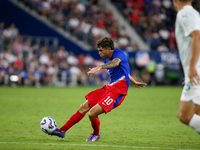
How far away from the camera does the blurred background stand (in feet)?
78.4

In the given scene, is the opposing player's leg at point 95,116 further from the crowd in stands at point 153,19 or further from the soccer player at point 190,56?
the crowd in stands at point 153,19

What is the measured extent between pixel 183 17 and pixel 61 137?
11.4ft

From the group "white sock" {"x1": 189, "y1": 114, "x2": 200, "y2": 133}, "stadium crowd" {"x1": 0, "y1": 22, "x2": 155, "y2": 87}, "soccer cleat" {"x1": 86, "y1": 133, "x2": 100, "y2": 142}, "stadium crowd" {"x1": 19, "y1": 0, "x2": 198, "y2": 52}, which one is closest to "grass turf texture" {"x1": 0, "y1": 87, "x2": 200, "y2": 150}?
"soccer cleat" {"x1": 86, "y1": 133, "x2": 100, "y2": 142}

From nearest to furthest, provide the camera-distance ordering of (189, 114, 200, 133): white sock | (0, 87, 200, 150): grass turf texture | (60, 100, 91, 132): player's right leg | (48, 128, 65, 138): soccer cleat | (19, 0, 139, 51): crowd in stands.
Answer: (189, 114, 200, 133): white sock < (0, 87, 200, 150): grass turf texture < (48, 128, 65, 138): soccer cleat < (60, 100, 91, 132): player's right leg < (19, 0, 139, 51): crowd in stands

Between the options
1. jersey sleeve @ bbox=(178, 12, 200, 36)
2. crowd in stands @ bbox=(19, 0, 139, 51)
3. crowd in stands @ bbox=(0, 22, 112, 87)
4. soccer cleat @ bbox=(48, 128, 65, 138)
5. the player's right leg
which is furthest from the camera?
crowd in stands @ bbox=(19, 0, 139, 51)

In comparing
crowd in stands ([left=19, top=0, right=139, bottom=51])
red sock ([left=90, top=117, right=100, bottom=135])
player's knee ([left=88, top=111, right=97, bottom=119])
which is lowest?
red sock ([left=90, top=117, right=100, bottom=135])

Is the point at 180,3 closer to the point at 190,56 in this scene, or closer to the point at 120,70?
the point at 190,56

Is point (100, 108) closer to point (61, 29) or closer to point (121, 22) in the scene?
point (61, 29)

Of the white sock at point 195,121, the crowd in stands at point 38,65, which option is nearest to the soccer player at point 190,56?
the white sock at point 195,121

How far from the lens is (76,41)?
2833 centimetres

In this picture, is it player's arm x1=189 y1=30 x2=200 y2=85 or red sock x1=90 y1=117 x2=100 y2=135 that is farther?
red sock x1=90 y1=117 x2=100 y2=135

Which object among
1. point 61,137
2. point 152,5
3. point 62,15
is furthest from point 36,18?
point 61,137

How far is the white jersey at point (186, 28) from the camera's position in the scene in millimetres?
4203

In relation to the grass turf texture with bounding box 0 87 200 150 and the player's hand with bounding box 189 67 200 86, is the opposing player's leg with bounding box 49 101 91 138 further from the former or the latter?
the player's hand with bounding box 189 67 200 86
